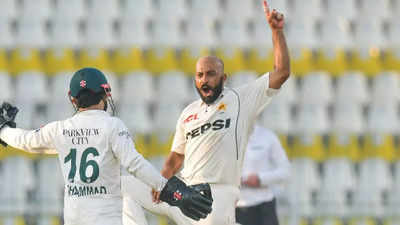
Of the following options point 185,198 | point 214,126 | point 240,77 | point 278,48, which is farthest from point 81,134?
point 240,77

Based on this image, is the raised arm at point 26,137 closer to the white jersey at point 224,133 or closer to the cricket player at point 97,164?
the cricket player at point 97,164

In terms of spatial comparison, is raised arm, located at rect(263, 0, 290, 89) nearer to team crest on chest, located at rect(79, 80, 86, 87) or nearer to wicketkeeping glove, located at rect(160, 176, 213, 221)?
wicketkeeping glove, located at rect(160, 176, 213, 221)

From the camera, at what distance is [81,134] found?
5910 mm

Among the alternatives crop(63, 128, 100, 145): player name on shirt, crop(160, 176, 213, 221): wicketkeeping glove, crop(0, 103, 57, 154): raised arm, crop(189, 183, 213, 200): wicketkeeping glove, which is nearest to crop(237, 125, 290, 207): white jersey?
crop(189, 183, 213, 200): wicketkeeping glove

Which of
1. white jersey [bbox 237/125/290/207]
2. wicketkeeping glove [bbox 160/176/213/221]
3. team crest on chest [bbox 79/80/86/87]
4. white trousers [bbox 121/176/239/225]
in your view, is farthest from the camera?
white jersey [bbox 237/125/290/207]

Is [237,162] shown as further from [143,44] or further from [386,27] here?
[386,27]

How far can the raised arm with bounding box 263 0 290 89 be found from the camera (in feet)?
21.3

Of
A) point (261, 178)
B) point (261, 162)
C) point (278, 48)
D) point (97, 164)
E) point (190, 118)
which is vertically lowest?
point (261, 178)

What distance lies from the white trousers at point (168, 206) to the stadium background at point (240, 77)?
438 cm

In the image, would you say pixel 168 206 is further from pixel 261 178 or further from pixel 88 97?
pixel 261 178

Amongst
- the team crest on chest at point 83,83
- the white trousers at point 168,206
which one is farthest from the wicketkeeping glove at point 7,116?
the white trousers at point 168,206

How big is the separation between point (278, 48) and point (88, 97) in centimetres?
139

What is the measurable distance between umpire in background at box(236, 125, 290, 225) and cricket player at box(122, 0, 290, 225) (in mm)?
2196

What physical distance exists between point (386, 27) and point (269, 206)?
528 centimetres
